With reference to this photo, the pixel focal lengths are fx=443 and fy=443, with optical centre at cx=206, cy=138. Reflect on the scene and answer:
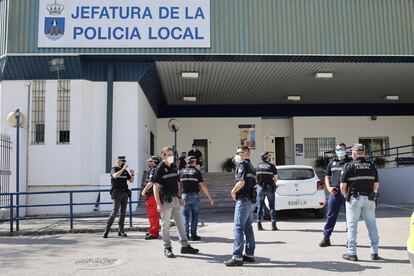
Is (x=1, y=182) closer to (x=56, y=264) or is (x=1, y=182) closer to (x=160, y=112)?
(x=56, y=264)

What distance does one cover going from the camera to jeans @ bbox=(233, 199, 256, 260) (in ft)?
21.9

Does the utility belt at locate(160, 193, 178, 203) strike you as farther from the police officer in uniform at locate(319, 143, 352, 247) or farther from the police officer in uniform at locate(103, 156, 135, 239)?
the police officer in uniform at locate(319, 143, 352, 247)

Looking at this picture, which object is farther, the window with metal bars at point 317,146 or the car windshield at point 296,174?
the window with metal bars at point 317,146

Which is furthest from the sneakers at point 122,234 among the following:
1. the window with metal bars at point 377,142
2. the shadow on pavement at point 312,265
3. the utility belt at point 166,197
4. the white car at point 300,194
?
the window with metal bars at point 377,142

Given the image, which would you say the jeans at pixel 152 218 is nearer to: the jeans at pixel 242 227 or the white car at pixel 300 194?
the jeans at pixel 242 227

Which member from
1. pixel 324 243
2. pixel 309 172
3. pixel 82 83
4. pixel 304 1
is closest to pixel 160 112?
pixel 82 83

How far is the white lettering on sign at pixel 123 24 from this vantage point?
15.3 meters

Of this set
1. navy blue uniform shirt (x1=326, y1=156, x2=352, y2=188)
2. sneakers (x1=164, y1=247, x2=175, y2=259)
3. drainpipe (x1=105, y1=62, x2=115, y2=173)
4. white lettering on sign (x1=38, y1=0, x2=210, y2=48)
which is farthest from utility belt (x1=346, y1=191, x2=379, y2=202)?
A: drainpipe (x1=105, y1=62, x2=115, y2=173)

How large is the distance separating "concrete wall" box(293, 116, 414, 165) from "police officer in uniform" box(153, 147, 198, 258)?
19.9 metres

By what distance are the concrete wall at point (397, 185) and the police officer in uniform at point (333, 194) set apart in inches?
387

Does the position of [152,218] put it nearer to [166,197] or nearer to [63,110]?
[166,197]

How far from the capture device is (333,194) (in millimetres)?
8039

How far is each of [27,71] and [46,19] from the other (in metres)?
1.93

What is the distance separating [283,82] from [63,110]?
1039 centimetres
